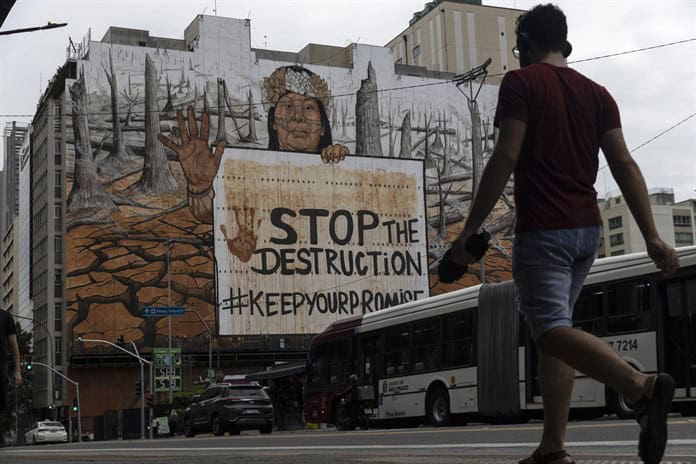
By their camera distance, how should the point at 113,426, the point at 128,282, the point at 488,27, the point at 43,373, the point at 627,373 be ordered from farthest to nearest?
the point at 488,27, the point at 43,373, the point at 128,282, the point at 113,426, the point at 627,373

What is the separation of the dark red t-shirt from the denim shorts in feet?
0.16

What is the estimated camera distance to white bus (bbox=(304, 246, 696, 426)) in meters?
17.8

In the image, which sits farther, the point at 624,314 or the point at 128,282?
the point at 128,282

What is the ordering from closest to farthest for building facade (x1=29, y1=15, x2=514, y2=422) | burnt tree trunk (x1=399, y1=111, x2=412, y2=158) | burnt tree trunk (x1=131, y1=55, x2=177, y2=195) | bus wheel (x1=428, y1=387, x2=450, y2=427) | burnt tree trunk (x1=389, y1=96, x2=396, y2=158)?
bus wheel (x1=428, y1=387, x2=450, y2=427) < building facade (x1=29, y1=15, x2=514, y2=422) < burnt tree trunk (x1=131, y1=55, x2=177, y2=195) < burnt tree trunk (x1=389, y1=96, x2=396, y2=158) < burnt tree trunk (x1=399, y1=111, x2=412, y2=158)

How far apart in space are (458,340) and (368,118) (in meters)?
62.5

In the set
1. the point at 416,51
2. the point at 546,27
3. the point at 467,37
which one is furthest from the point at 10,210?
the point at 546,27

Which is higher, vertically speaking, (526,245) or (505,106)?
(505,106)

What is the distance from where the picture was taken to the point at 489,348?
21.8 m

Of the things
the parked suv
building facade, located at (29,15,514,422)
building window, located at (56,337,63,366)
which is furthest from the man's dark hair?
building window, located at (56,337,63,366)

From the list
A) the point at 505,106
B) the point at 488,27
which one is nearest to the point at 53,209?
the point at 488,27

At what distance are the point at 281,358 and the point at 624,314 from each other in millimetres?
60282

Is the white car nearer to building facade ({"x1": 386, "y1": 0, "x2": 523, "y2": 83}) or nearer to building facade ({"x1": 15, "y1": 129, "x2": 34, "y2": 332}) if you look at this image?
building facade ({"x1": 15, "y1": 129, "x2": 34, "y2": 332})

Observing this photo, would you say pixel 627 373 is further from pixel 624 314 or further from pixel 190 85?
pixel 190 85

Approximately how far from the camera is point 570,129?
183 inches
